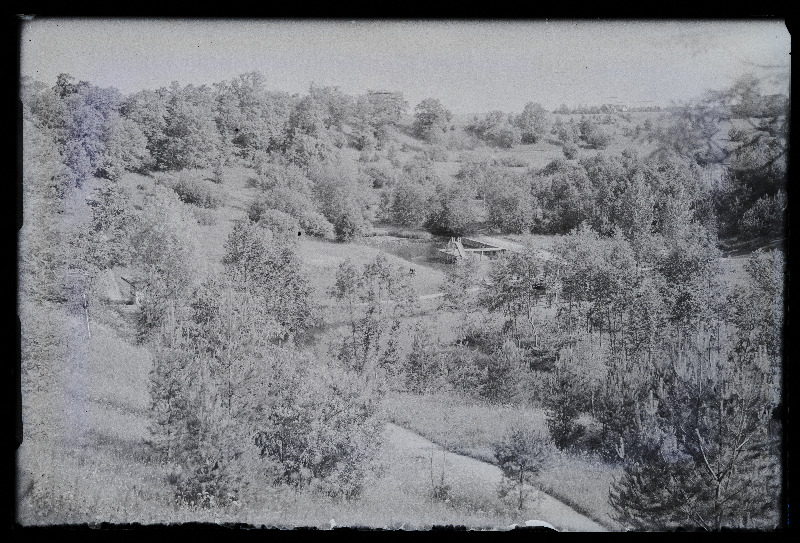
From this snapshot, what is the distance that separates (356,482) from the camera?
684 centimetres

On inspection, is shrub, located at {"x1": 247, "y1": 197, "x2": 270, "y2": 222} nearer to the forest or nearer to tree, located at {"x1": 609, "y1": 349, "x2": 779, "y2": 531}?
the forest

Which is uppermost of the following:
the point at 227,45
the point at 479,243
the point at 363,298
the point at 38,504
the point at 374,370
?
the point at 227,45

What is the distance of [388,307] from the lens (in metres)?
7.07

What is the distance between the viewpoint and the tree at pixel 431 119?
702 cm

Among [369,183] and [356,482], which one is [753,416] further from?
[369,183]

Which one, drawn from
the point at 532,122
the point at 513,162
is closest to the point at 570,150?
the point at 532,122

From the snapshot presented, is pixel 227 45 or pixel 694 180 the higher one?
pixel 227 45

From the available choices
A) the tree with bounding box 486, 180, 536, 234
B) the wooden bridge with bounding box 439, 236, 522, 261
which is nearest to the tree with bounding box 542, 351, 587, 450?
the wooden bridge with bounding box 439, 236, 522, 261

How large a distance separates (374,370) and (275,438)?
3.92 feet

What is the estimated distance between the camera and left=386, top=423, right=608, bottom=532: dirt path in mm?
6785

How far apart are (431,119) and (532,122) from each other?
1027mm

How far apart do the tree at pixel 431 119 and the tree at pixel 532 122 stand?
0.73 meters

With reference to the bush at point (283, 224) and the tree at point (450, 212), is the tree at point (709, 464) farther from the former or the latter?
the bush at point (283, 224)

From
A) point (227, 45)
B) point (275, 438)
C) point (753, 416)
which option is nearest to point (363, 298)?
point (275, 438)
